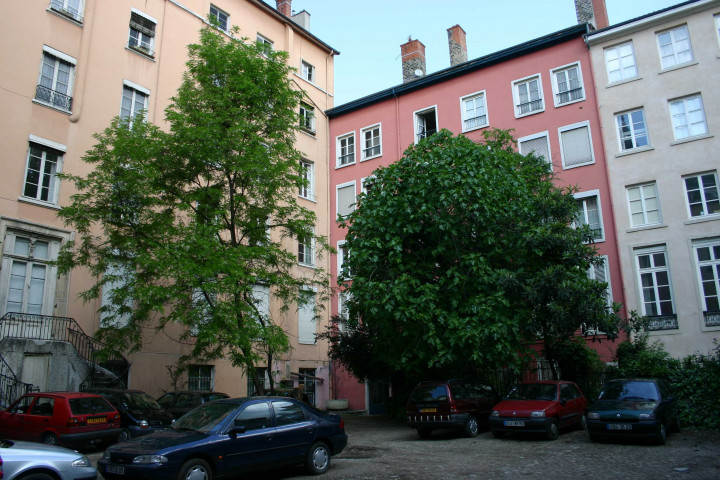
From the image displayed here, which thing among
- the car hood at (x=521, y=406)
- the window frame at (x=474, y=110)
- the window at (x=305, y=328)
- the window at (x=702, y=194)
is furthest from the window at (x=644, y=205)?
the window at (x=305, y=328)

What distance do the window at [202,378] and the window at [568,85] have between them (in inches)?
730

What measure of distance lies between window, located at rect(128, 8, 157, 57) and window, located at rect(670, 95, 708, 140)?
21.1m

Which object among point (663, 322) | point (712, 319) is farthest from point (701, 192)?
point (663, 322)

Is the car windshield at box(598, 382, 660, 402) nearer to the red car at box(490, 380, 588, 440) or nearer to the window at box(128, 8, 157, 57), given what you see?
the red car at box(490, 380, 588, 440)

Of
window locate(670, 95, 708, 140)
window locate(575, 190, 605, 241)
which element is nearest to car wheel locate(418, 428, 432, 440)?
window locate(575, 190, 605, 241)

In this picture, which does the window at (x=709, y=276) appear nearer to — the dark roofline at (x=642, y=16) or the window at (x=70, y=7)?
the dark roofline at (x=642, y=16)

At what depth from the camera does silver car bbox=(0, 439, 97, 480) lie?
268 inches

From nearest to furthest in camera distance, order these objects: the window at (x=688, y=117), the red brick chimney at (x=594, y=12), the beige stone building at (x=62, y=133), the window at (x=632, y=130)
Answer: the beige stone building at (x=62, y=133)
the window at (x=688, y=117)
the window at (x=632, y=130)
the red brick chimney at (x=594, y=12)

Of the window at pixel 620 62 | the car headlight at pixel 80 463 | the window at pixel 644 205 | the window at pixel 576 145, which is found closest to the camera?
the car headlight at pixel 80 463

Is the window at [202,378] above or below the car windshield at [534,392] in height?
above

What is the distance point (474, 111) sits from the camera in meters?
26.0

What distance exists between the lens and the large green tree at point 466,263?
15.5m

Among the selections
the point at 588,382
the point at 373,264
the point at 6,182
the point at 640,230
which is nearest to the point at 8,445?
the point at 373,264

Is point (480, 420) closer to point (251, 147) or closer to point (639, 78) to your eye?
point (251, 147)
